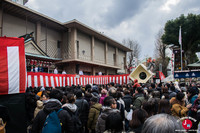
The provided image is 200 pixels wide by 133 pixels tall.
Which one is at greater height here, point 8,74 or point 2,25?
point 2,25

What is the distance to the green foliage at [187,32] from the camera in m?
24.7

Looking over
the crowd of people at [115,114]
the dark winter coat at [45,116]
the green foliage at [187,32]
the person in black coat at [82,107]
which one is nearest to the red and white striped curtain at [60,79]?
the crowd of people at [115,114]

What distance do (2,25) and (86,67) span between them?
419 inches

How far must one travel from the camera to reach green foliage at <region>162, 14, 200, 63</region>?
974 inches

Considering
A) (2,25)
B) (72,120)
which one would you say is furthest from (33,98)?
(2,25)

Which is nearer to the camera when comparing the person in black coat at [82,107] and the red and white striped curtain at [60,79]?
the person in black coat at [82,107]

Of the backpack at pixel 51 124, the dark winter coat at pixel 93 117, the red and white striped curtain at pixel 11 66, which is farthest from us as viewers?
the dark winter coat at pixel 93 117

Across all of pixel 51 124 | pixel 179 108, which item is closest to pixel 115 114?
pixel 51 124

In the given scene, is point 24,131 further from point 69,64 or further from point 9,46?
point 69,64

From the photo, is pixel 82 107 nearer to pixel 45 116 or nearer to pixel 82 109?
pixel 82 109

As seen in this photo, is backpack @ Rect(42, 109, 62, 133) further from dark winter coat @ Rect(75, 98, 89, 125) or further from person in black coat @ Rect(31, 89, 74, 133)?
dark winter coat @ Rect(75, 98, 89, 125)

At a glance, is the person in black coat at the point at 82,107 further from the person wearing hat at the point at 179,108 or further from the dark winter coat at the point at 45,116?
the person wearing hat at the point at 179,108

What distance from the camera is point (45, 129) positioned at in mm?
2557

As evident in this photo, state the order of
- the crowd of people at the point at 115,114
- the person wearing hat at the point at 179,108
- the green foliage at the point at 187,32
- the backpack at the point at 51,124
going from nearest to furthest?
1. the crowd of people at the point at 115,114
2. the backpack at the point at 51,124
3. the person wearing hat at the point at 179,108
4. the green foliage at the point at 187,32
